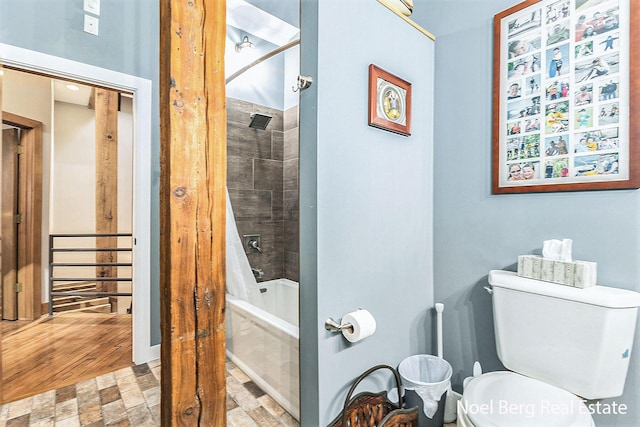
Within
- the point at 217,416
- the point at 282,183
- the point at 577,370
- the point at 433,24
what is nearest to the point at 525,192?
the point at 577,370

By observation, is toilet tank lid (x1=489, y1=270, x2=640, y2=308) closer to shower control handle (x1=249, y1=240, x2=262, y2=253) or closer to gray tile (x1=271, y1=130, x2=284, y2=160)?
shower control handle (x1=249, y1=240, x2=262, y2=253)

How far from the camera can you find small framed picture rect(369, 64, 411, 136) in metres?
1.43

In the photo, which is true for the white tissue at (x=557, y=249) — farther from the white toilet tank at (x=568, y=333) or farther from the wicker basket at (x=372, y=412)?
the wicker basket at (x=372, y=412)

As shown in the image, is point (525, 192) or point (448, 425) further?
point (448, 425)

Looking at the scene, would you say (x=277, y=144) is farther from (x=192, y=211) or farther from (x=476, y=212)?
(x=192, y=211)

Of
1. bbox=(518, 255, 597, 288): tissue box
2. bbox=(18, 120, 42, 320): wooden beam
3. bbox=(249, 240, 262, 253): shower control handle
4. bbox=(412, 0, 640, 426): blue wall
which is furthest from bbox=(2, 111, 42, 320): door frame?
bbox=(518, 255, 597, 288): tissue box

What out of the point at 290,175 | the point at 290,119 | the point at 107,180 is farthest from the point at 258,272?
the point at 107,180

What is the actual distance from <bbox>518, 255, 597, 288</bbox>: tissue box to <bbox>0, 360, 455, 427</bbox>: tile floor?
0.89 meters

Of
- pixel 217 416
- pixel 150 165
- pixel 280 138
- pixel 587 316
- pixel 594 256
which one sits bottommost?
pixel 217 416

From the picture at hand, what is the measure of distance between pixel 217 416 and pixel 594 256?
1.55 metres

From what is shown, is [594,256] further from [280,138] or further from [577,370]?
[280,138]

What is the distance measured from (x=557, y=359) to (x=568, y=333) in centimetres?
11

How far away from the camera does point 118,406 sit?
5.47ft

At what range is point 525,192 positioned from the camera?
1457 millimetres
